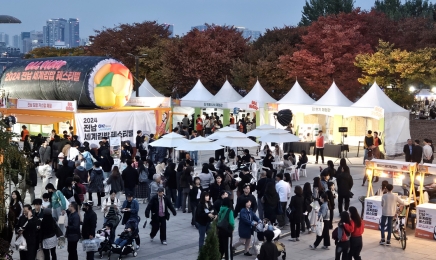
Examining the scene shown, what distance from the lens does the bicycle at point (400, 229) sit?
43.9 feet

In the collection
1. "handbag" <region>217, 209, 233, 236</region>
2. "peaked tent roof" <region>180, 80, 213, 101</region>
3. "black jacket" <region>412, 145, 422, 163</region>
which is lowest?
"handbag" <region>217, 209, 233, 236</region>

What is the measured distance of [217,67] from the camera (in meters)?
44.0

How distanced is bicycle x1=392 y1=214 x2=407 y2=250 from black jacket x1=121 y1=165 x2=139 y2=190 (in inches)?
262

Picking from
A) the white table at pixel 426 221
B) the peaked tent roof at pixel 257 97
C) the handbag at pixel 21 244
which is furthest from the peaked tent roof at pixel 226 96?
the handbag at pixel 21 244

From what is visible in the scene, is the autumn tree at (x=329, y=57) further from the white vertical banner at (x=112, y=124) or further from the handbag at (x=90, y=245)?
the handbag at (x=90, y=245)

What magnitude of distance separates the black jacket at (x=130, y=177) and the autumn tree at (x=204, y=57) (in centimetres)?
2712

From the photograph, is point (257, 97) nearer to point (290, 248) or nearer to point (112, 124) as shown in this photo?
point (112, 124)

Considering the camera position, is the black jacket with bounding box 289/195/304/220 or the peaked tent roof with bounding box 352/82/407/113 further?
the peaked tent roof with bounding box 352/82/407/113

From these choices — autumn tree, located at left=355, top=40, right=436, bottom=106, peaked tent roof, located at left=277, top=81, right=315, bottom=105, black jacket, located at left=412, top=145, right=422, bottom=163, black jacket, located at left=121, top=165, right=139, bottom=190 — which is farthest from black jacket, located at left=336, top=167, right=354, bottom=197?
autumn tree, located at left=355, top=40, right=436, bottom=106

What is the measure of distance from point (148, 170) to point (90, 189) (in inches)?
72.9

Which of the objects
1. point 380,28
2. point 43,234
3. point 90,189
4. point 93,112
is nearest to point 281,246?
point 43,234

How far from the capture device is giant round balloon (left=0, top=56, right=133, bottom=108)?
30078 millimetres

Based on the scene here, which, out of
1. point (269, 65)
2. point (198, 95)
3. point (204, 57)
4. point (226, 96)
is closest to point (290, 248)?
point (226, 96)

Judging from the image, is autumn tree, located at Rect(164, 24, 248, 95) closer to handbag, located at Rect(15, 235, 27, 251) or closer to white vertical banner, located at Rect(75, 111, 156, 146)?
white vertical banner, located at Rect(75, 111, 156, 146)
